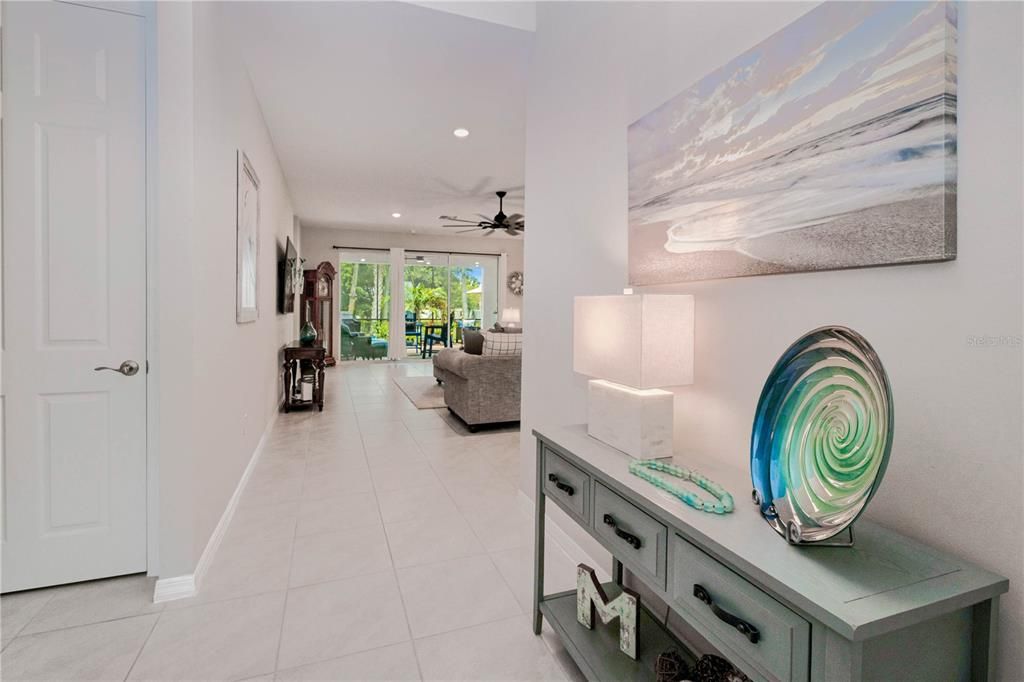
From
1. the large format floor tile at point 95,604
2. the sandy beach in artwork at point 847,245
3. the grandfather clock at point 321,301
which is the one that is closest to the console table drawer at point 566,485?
the sandy beach in artwork at point 847,245

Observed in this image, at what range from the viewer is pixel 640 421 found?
1.41 m

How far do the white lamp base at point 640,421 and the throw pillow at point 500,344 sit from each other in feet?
10.1

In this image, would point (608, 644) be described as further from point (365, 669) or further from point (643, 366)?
point (643, 366)

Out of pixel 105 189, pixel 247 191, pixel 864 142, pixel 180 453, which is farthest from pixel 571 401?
pixel 247 191

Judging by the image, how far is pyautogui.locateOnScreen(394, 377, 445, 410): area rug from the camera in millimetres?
5777

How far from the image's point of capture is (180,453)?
1947mm

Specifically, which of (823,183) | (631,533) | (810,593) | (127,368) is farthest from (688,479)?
(127,368)

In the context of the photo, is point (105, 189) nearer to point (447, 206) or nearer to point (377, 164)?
point (377, 164)

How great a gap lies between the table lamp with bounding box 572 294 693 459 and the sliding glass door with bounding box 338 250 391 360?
899 cm

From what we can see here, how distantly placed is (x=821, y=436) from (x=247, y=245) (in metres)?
3.32

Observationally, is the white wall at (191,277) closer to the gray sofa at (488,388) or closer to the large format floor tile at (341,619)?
the large format floor tile at (341,619)

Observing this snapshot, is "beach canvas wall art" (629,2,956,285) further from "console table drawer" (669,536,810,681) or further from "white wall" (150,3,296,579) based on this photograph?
"white wall" (150,3,296,579)

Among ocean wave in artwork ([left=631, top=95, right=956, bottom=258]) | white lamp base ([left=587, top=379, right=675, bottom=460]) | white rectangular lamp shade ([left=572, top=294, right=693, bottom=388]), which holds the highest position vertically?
ocean wave in artwork ([left=631, top=95, right=956, bottom=258])

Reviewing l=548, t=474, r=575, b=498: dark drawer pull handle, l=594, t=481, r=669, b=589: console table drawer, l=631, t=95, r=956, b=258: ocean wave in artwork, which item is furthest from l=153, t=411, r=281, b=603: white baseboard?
l=631, t=95, r=956, b=258: ocean wave in artwork
